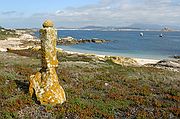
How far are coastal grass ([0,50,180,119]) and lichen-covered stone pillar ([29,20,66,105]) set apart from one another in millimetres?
653

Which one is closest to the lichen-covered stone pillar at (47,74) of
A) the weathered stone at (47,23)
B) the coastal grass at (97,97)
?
the weathered stone at (47,23)

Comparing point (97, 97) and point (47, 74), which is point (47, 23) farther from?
point (97, 97)

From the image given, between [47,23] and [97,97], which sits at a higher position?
[47,23]

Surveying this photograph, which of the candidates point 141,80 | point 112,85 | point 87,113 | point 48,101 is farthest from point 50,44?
point 141,80

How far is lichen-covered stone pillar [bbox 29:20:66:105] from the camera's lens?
20641 millimetres

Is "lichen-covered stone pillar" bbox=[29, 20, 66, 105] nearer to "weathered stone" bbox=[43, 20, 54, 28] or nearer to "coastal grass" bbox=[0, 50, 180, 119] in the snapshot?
"weathered stone" bbox=[43, 20, 54, 28]

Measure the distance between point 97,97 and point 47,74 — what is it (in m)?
3.44

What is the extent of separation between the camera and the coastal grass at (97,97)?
62.4ft

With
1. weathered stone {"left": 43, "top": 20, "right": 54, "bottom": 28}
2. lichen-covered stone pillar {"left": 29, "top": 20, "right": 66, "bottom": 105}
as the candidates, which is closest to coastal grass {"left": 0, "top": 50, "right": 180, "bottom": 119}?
lichen-covered stone pillar {"left": 29, "top": 20, "right": 66, "bottom": 105}

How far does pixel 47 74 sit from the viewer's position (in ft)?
69.5

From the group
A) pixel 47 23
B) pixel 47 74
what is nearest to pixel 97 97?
pixel 47 74

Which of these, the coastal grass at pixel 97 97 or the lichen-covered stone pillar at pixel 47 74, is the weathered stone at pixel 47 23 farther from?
the coastal grass at pixel 97 97

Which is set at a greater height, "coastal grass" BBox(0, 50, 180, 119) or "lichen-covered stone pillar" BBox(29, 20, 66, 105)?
"lichen-covered stone pillar" BBox(29, 20, 66, 105)

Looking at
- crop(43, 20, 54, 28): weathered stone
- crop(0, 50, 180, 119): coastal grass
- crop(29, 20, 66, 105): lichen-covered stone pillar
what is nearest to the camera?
crop(0, 50, 180, 119): coastal grass
